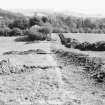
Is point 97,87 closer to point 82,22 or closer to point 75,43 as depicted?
point 75,43

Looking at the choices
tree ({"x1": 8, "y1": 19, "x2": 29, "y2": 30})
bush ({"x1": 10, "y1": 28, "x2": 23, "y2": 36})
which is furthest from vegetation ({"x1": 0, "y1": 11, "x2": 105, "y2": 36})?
bush ({"x1": 10, "y1": 28, "x2": 23, "y2": 36})

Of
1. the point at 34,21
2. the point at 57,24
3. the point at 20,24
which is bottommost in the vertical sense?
the point at 57,24

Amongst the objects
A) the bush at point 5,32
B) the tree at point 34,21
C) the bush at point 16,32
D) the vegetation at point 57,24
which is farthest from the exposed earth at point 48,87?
the tree at point 34,21

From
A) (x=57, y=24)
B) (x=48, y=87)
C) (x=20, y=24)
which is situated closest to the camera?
(x=48, y=87)

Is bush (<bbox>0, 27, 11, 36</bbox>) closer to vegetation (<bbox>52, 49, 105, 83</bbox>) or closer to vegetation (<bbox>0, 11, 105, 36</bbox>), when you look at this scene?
vegetation (<bbox>0, 11, 105, 36</bbox>)

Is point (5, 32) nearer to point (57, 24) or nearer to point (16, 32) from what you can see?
point (16, 32)

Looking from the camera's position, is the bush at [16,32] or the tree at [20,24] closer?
the bush at [16,32]

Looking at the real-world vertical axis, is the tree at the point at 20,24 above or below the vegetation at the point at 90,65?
above

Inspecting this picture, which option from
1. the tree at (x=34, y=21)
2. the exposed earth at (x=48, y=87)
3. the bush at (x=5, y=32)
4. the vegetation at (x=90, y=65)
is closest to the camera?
the exposed earth at (x=48, y=87)

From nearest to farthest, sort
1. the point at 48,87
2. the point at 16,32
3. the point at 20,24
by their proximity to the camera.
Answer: the point at 48,87 → the point at 16,32 → the point at 20,24

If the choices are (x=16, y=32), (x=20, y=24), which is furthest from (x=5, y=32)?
(x=20, y=24)

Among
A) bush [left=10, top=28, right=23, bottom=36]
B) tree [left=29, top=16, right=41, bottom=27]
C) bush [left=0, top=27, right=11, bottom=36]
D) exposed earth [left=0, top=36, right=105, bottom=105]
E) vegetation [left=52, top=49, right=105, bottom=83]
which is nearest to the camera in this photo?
exposed earth [left=0, top=36, right=105, bottom=105]

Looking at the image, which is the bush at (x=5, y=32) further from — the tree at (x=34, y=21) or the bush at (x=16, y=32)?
the tree at (x=34, y=21)

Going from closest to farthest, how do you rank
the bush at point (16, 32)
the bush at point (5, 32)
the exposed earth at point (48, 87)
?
the exposed earth at point (48, 87) < the bush at point (16, 32) < the bush at point (5, 32)
